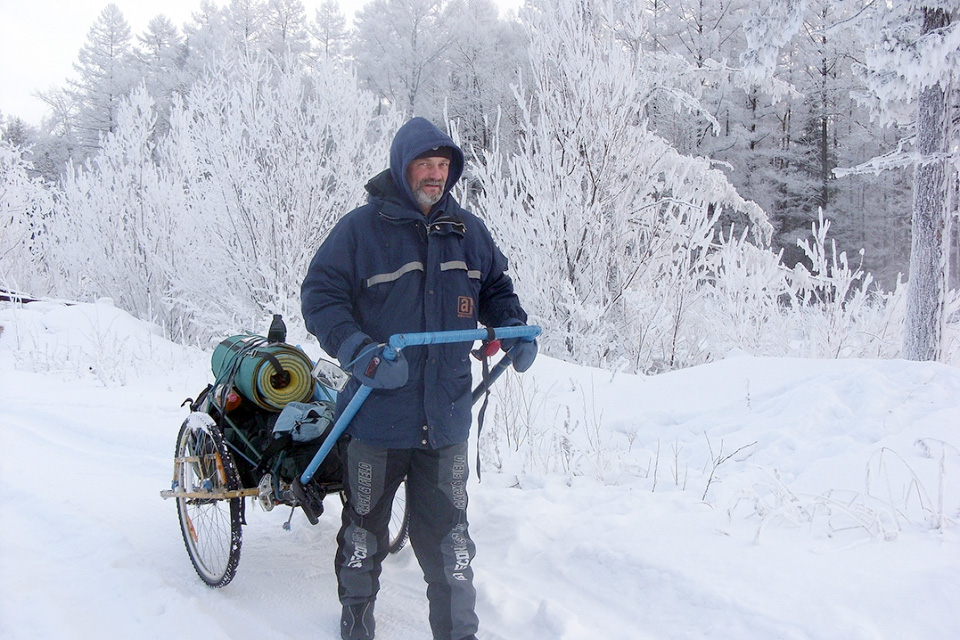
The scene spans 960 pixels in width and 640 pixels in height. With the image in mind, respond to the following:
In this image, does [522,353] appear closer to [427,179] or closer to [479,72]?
[427,179]

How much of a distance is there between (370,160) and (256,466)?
26.2 ft

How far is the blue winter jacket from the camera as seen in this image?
2.38 m

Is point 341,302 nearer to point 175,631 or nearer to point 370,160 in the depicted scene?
point 175,631

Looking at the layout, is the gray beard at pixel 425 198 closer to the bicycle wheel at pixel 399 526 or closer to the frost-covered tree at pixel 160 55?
the bicycle wheel at pixel 399 526

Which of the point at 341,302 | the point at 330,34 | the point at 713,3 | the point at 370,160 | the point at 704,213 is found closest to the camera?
the point at 341,302

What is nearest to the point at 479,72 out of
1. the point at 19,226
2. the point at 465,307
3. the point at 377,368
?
the point at 19,226

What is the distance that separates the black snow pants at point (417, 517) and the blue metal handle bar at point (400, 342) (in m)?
0.10

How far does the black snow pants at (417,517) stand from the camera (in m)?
2.44

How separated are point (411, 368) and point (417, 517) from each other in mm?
632

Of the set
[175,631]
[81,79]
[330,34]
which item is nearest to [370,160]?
[175,631]

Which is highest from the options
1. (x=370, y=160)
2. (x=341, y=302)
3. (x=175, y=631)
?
(x=370, y=160)

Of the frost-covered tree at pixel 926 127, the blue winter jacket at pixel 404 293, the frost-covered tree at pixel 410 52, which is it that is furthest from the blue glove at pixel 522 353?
the frost-covered tree at pixel 410 52

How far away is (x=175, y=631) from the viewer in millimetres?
2420

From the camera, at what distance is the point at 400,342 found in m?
2.12
